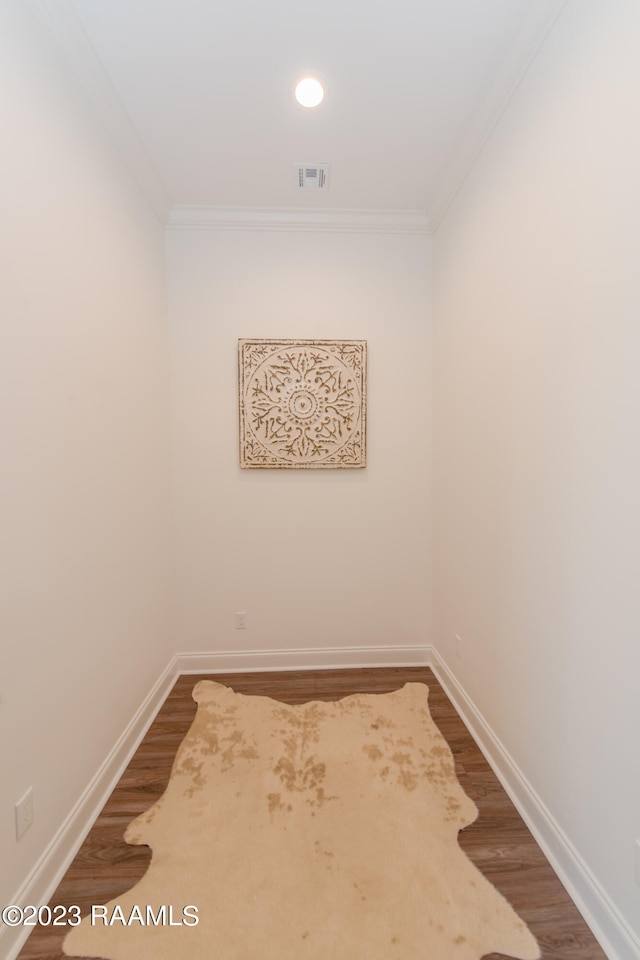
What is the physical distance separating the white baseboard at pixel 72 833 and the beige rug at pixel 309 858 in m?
0.17

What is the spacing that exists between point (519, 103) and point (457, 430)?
1374 millimetres

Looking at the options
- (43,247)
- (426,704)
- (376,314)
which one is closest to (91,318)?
(43,247)

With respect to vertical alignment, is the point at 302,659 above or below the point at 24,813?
below

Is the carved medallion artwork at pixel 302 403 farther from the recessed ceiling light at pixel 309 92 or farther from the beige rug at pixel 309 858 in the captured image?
the beige rug at pixel 309 858

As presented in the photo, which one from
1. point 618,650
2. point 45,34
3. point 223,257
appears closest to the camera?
point 618,650

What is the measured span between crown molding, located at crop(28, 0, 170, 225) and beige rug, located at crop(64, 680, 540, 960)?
2.83 meters

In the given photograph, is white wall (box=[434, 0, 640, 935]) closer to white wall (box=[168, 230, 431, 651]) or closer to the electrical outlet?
white wall (box=[168, 230, 431, 651])

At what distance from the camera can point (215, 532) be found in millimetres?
2725

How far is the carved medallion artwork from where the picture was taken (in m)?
2.65

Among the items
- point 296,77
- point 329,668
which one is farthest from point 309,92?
point 329,668

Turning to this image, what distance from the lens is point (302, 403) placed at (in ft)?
8.80

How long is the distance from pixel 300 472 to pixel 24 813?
1971mm

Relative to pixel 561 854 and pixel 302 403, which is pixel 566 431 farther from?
pixel 302 403

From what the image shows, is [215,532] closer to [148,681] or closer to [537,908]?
[148,681]
